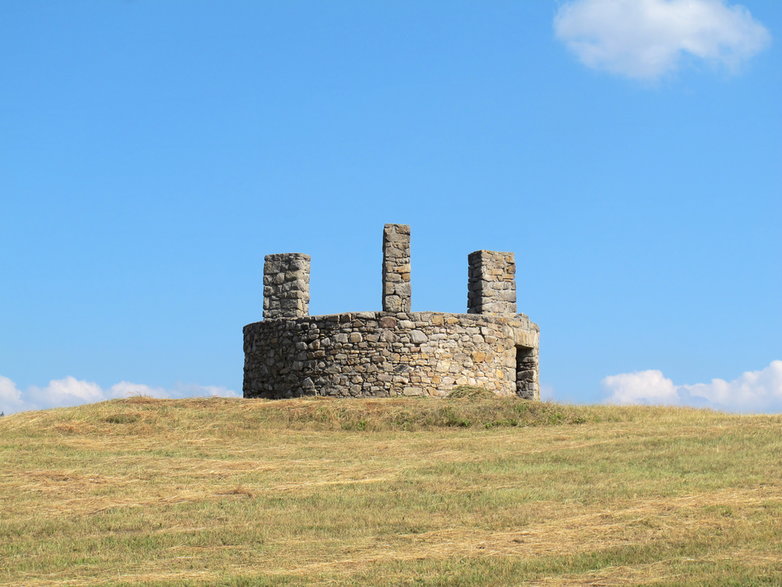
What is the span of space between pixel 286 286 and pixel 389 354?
12.2 feet

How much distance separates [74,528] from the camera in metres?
11.5

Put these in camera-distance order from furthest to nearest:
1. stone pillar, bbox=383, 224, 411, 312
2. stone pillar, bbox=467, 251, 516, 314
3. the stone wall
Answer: stone pillar, bbox=467, 251, 516, 314, stone pillar, bbox=383, 224, 411, 312, the stone wall

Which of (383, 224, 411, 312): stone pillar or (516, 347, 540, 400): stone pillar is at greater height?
(383, 224, 411, 312): stone pillar

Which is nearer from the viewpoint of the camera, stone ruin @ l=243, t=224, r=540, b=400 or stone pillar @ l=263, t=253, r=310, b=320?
stone ruin @ l=243, t=224, r=540, b=400

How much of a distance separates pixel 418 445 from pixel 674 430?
15.9 ft

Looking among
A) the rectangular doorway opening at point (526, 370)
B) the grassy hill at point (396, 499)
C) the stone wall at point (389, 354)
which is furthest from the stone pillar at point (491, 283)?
the grassy hill at point (396, 499)

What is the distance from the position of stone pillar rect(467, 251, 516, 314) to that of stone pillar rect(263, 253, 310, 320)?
441 cm

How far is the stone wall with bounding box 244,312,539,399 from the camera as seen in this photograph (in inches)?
917

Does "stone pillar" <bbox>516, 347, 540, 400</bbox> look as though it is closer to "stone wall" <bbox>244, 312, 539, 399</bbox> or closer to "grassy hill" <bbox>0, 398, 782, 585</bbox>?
"stone wall" <bbox>244, 312, 539, 399</bbox>

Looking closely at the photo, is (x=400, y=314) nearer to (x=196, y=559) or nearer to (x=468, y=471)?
(x=468, y=471)

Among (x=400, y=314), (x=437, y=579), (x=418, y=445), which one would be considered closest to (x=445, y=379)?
(x=400, y=314)

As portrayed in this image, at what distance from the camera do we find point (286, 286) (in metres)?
25.2

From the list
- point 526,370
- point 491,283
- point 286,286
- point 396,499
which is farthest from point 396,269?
point 396,499

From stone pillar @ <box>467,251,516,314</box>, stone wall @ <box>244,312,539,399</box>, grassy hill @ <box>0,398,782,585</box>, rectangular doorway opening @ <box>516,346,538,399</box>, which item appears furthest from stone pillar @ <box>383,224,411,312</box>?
rectangular doorway opening @ <box>516,346,538,399</box>
